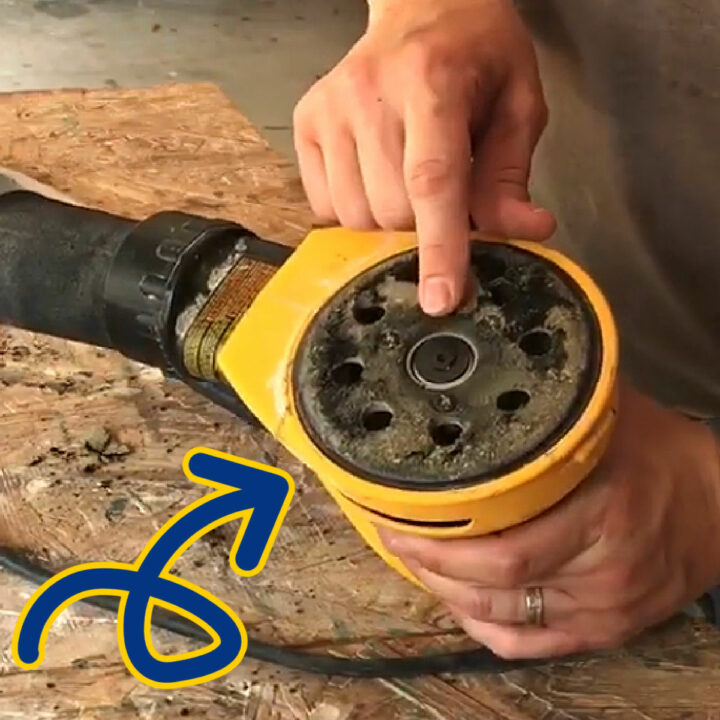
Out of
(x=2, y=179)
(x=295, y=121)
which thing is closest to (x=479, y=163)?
(x=295, y=121)

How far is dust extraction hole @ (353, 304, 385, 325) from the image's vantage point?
0.48 m

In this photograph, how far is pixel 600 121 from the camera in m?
0.68

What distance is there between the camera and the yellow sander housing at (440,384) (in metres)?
0.42

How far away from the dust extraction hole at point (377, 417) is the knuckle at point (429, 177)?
10 cm

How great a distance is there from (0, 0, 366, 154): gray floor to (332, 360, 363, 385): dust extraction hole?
46.1 inches

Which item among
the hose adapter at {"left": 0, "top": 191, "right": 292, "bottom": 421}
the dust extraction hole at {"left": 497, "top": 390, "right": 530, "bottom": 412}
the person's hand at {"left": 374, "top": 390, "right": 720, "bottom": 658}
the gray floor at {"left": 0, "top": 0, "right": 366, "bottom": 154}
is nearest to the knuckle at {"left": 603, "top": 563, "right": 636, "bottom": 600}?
the person's hand at {"left": 374, "top": 390, "right": 720, "bottom": 658}

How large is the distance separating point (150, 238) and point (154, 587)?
7.2 inches

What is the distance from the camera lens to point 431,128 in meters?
0.52

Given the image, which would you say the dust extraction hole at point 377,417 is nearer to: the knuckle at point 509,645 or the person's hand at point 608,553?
the person's hand at point 608,553

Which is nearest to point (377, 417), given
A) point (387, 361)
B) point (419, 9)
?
point (387, 361)

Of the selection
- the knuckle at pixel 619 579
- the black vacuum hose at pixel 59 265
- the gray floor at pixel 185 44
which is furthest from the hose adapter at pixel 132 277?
the gray floor at pixel 185 44

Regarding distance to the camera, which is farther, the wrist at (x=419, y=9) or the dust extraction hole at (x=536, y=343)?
the wrist at (x=419, y=9)

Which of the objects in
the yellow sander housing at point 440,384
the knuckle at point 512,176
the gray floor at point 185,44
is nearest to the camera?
the yellow sander housing at point 440,384

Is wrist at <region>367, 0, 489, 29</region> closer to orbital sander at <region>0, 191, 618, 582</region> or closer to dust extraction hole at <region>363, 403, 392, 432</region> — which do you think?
orbital sander at <region>0, 191, 618, 582</region>
